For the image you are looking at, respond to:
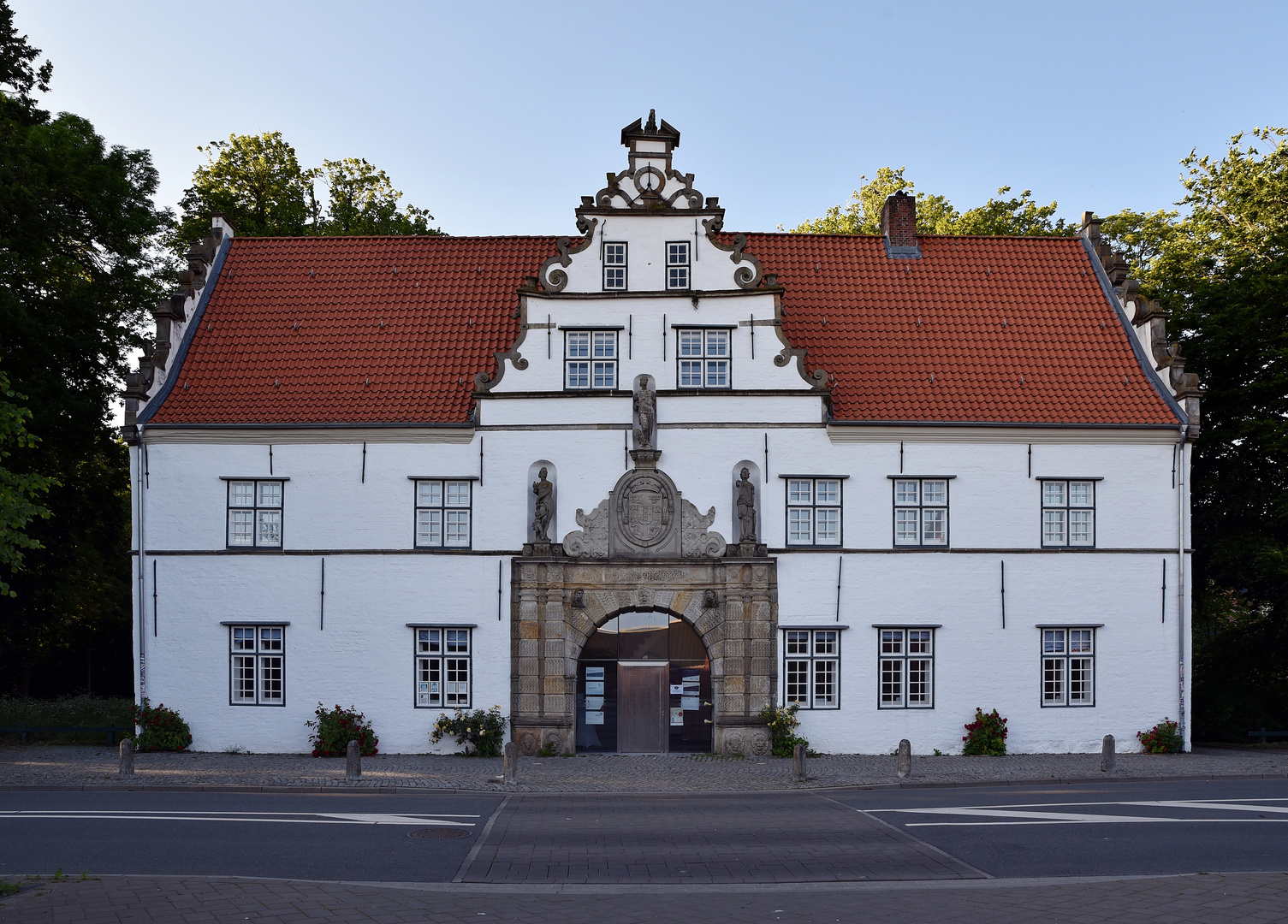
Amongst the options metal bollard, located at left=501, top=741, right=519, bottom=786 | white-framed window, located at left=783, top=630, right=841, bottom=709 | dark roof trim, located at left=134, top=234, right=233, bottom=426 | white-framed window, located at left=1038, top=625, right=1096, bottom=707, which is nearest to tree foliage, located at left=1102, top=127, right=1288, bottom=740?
white-framed window, located at left=1038, top=625, right=1096, bottom=707

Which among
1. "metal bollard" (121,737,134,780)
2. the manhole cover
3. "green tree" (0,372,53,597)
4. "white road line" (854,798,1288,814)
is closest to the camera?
the manhole cover

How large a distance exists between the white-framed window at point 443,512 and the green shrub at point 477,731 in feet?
11.7

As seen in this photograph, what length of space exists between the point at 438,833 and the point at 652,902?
181 inches

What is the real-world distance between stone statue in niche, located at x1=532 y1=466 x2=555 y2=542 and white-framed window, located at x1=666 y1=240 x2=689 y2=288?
5.04 meters

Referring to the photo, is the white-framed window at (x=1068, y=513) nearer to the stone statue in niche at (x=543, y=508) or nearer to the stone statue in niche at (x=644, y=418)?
the stone statue in niche at (x=644, y=418)

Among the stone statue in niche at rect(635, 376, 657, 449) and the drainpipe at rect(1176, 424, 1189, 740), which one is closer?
the stone statue in niche at rect(635, 376, 657, 449)

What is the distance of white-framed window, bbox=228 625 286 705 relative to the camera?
73.2 ft

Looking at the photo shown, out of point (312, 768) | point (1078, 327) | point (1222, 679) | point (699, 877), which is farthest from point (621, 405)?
point (1222, 679)

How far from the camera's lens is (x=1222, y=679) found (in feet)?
86.2

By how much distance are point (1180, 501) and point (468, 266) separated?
17.2 meters

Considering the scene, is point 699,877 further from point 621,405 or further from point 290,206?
point 290,206

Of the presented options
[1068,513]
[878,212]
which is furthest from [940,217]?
[1068,513]

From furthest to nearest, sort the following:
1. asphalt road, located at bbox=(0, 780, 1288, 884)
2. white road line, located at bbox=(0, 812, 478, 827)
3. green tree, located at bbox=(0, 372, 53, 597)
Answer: green tree, located at bbox=(0, 372, 53, 597) → white road line, located at bbox=(0, 812, 478, 827) → asphalt road, located at bbox=(0, 780, 1288, 884)

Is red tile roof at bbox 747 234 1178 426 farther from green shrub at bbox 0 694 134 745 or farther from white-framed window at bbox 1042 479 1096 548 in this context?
green shrub at bbox 0 694 134 745
